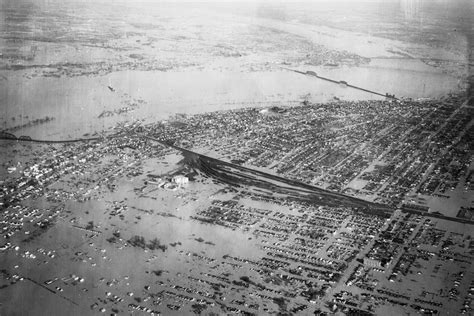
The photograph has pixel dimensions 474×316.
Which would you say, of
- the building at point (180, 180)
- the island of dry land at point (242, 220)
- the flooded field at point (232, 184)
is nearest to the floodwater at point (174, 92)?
the flooded field at point (232, 184)

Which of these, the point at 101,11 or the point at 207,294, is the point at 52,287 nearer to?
the point at 207,294

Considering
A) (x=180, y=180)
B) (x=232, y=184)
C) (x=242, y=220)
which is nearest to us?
(x=242, y=220)

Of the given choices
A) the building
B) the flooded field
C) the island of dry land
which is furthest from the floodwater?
the building

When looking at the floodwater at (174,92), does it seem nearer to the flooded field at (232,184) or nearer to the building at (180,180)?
the flooded field at (232,184)

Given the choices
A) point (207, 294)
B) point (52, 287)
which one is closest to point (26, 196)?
point (52, 287)

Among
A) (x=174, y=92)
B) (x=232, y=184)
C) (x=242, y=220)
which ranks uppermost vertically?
(x=174, y=92)

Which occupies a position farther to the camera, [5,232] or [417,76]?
[417,76]

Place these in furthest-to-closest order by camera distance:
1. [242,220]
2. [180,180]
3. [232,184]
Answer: [232,184], [180,180], [242,220]

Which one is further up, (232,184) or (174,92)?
(174,92)

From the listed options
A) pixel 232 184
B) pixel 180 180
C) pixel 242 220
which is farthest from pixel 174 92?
pixel 242 220

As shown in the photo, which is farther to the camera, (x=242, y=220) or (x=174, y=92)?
(x=174, y=92)

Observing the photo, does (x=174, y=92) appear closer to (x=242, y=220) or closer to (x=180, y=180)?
(x=180, y=180)
